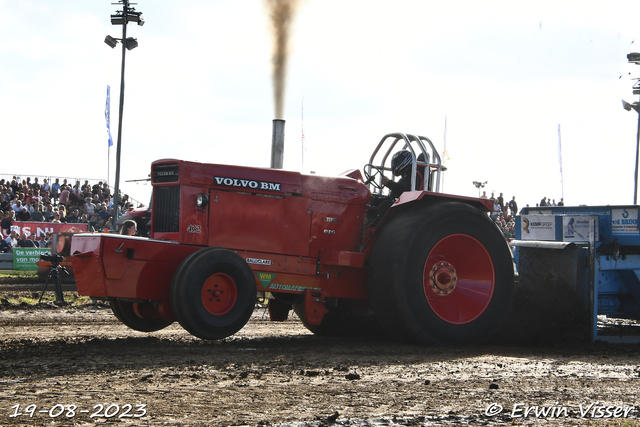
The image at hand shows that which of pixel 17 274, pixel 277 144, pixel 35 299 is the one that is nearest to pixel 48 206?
pixel 17 274

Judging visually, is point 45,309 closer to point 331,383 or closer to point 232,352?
point 232,352

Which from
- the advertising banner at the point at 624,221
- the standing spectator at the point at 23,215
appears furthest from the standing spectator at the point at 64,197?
the advertising banner at the point at 624,221

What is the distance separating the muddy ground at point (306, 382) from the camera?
371 centimetres

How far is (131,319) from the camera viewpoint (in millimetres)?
6840

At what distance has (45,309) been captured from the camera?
10734 mm

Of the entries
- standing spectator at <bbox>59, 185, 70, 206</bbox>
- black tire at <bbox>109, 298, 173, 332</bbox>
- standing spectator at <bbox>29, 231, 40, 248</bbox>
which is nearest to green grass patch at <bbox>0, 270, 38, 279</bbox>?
standing spectator at <bbox>29, 231, 40, 248</bbox>

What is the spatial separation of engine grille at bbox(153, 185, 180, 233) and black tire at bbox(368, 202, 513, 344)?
1.95 meters

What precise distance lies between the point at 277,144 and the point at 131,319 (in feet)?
8.52

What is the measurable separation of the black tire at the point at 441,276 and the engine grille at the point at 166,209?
76.7 inches

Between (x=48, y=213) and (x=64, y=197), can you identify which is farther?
(x=64, y=197)

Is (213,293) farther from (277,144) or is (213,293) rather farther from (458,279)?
(458,279)

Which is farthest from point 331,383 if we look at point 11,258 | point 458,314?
point 11,258

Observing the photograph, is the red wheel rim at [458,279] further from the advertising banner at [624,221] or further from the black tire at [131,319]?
the black tire at [131,319]

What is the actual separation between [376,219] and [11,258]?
47.9ft
